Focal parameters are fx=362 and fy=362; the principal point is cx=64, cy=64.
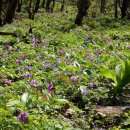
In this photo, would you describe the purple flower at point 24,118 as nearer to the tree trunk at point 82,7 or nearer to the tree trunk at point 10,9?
the tree trunk at point 82,7

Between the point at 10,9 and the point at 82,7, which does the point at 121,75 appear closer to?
the point at 82,7

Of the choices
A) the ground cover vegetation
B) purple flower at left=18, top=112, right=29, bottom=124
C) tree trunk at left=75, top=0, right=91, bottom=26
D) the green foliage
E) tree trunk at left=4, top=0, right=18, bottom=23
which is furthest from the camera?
tree trunk at left=4, top=0, right=18, bottom=23

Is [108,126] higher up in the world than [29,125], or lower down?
lower down

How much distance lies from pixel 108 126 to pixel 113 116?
31 centimetres

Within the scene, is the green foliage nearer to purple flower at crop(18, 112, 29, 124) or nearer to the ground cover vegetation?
the ground cover vegetation

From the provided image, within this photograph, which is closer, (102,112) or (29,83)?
(102,112)

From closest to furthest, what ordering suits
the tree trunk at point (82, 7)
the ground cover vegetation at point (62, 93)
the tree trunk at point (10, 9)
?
1. the ground cover vegetation at point (62, 93)
2. the tree trunk at point (82, 7)
3. the tree trunk at point (10, 9)

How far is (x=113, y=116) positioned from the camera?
19.0 ft

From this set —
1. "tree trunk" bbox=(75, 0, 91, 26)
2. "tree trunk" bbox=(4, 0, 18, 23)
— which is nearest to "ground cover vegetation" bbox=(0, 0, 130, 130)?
"tree trunk" bbox=(75, 0, 91, 26)

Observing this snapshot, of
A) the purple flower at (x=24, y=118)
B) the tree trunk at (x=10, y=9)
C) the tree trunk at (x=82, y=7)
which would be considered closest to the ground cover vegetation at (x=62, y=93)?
the purple flower at (x=24, y=118)

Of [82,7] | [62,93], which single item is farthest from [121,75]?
[82,7]

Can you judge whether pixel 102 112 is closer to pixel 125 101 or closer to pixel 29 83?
pixel 125 101

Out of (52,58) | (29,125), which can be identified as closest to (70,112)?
(29,125)

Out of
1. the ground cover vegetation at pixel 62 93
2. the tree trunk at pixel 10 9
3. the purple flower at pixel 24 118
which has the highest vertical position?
the tree trunk at pixel 10 9
